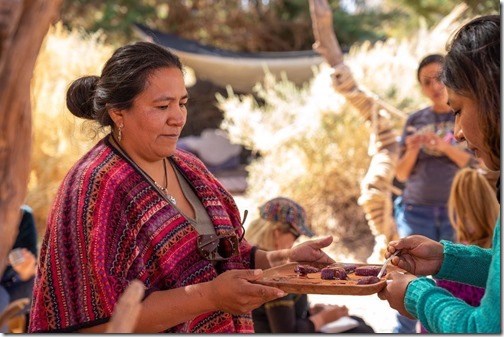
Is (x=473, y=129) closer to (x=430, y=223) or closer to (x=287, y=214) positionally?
(x=287, y=214)

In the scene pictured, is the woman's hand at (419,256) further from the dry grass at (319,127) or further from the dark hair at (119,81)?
the dry grass at (319,127)

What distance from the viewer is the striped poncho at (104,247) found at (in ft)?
6.50

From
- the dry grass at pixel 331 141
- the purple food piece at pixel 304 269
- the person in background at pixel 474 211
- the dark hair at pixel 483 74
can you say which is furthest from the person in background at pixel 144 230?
the dry grass at pixel 331 141

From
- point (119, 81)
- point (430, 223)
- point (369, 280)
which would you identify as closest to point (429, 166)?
point (430, 223)

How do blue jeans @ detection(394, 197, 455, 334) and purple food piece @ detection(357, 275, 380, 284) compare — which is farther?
blue jeans @ detection(394, 197, 455, 334)

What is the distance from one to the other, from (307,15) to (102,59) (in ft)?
21.7

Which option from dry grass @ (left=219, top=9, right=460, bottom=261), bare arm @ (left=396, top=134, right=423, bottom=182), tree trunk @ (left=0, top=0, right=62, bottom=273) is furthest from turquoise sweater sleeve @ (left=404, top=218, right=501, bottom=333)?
dry grass @ (left=219, top=9, right=460, bottom=261)

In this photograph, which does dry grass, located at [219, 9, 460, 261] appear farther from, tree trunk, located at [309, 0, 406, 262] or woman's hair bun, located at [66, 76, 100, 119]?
woman's hair bun, located at [66, 76, 100, 119]

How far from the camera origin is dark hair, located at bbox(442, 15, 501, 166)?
5.27ft

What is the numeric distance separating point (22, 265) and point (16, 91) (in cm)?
267

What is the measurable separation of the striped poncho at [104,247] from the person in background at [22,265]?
69.4 inches

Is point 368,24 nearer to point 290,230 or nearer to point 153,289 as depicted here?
point 290,230

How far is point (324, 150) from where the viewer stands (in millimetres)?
6770

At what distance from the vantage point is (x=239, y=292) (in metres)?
1.94
